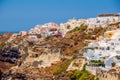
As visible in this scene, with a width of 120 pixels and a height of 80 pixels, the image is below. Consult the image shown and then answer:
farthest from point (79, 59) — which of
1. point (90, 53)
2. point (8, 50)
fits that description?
point (8, 50)

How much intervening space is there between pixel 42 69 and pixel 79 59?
4.42m

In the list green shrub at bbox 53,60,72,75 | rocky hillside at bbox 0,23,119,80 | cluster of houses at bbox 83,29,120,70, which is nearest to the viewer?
cluster of houses at bbox 83,29,120,70

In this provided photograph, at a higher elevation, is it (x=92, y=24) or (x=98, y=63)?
(x=92, y=24)

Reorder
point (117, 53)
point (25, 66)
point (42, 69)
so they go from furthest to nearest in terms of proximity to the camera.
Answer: point (25, 66), point (42, 69), point (117, 53)

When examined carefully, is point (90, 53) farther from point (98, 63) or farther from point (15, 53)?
point (15, 53)

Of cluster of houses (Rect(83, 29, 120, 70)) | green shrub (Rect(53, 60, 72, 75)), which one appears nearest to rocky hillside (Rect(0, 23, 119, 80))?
green shrub (Rect(53, 60, 72, 75))

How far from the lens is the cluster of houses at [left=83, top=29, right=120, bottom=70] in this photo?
35906 millimetres

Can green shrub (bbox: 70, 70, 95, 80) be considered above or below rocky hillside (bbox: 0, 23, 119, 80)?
below

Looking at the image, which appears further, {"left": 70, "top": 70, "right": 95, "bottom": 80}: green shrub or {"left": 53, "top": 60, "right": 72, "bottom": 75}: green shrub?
{"left": 53, "top": 60, "right": 72, "bottom": 75}: green shrub

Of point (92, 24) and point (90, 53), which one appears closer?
point (90, 53)

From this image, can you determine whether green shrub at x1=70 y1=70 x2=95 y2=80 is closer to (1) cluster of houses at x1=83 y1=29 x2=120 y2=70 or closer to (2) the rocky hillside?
(2) the rocky hillside

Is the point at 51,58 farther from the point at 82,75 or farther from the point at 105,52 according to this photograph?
the point at 82,75

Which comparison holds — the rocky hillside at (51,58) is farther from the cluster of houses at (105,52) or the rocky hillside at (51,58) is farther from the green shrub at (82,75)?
the cluster of houses at (105,52)

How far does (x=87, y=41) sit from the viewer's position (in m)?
46.5
